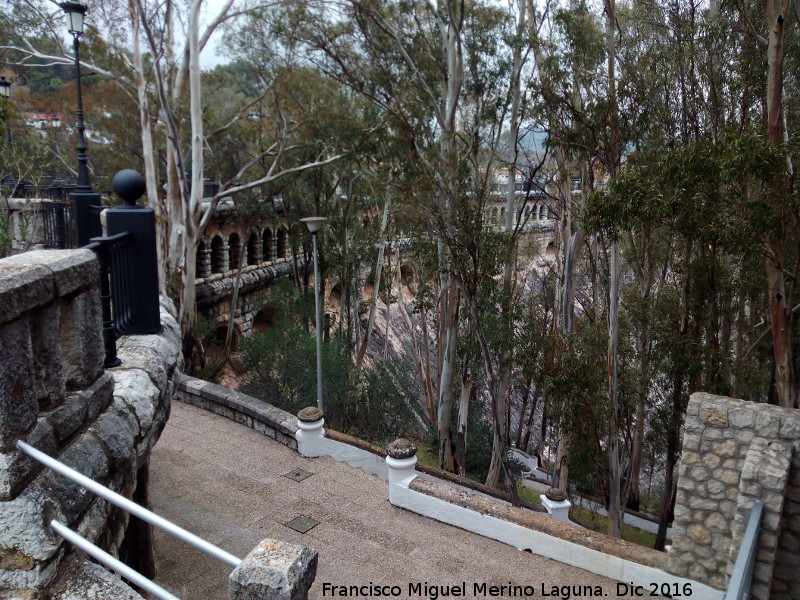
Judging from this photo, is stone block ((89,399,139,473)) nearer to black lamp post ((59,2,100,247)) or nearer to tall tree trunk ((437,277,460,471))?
black lamp post ((59,2,100,247))

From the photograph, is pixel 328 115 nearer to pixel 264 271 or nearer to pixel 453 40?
pixel 453 40

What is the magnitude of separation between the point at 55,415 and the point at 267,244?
21.2m

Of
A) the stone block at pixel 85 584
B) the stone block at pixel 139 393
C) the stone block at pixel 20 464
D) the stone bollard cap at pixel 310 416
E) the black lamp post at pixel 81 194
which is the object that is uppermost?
the black lamp post at pixel 81 194

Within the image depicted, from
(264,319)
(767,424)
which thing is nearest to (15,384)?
(767,424)

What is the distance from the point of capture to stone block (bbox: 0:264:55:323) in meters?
2.39

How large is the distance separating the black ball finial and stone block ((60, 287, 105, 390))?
4.47ft

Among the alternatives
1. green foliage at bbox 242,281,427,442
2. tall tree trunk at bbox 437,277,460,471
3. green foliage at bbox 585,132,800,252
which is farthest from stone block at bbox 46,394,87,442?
green foliage at bbox 242,281,427,442

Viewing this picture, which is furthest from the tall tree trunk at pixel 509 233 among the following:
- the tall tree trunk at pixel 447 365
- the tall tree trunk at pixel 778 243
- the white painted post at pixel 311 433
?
Result: the white painted post at pixel 311 433

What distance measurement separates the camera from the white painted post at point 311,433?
7605 mm

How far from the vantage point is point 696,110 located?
1188 centimetres

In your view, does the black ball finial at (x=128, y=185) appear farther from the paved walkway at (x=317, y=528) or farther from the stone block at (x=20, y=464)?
the paved walkway at (x=317, y=528)

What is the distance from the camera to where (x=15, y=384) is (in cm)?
245

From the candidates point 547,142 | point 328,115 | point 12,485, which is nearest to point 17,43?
point 328,115

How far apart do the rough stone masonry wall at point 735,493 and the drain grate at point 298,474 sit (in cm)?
368
